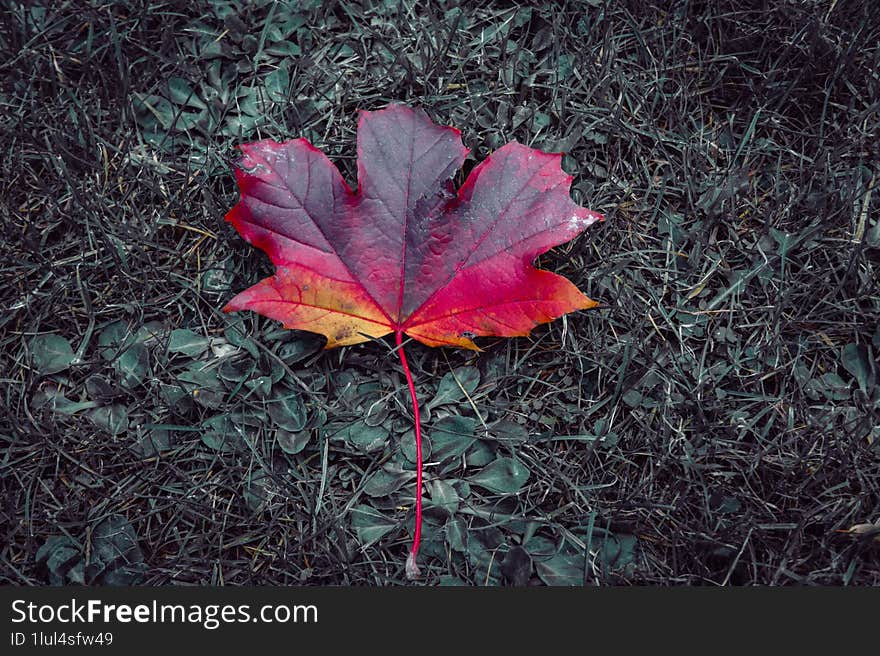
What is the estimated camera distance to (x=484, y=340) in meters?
1.92

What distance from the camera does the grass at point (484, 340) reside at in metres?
1.81

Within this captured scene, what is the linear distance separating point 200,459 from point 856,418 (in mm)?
1675

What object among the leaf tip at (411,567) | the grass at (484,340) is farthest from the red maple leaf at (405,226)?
the grass at (484,340)

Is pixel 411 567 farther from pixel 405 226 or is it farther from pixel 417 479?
pixel 405 226

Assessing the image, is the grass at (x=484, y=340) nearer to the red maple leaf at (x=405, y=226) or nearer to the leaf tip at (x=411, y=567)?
the leaf tip at (x=411, y=567)

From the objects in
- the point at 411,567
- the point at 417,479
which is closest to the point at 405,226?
the point at 417,479

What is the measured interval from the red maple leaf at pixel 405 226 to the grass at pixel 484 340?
20 centimetres

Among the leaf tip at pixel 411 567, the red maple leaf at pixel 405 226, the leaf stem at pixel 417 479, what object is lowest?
the leaf tip at pixel 411 567

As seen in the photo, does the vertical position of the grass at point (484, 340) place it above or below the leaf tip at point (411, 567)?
above

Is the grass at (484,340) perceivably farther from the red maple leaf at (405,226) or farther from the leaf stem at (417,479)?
the red maple leaf at (405,226)

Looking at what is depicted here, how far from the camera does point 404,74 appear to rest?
2.10 meters

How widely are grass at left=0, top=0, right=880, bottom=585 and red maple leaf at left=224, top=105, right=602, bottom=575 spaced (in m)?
0.20

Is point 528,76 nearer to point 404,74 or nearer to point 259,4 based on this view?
point 404,74

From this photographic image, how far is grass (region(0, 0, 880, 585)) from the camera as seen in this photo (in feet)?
5.93
